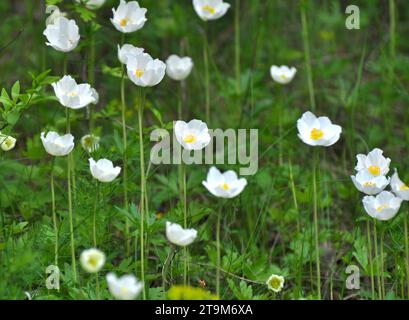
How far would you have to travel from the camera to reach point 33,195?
7.77 feet

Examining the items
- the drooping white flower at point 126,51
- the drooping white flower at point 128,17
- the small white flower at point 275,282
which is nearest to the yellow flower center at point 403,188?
the small white flower at point 275,282

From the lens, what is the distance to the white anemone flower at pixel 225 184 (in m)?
1.80

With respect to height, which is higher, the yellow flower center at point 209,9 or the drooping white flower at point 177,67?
the yellow flower center at point 209,9

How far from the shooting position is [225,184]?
1.86 meters

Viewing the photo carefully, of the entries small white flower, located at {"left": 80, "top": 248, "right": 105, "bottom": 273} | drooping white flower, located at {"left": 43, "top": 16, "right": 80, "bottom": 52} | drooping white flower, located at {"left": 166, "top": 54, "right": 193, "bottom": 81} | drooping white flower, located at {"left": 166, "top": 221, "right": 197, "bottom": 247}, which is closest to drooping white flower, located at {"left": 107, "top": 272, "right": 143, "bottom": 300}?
small white flower, located at {"left": 80, "top": 248, "right": 105, "bottom": 273}

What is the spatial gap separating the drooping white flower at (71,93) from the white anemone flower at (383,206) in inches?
30.6

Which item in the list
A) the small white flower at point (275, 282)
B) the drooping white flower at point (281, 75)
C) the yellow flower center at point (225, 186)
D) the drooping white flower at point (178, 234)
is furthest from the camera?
the drooping white flower at point (281, 75)

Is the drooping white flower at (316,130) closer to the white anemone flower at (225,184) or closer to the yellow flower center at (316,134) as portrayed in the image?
the yellow flower center at (316,134)

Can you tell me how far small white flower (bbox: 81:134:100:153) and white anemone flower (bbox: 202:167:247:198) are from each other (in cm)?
46

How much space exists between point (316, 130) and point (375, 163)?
0.60 feet

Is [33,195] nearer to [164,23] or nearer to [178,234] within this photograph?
[178,234]

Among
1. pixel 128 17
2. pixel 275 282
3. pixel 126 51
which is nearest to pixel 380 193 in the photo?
pixel 275 282
